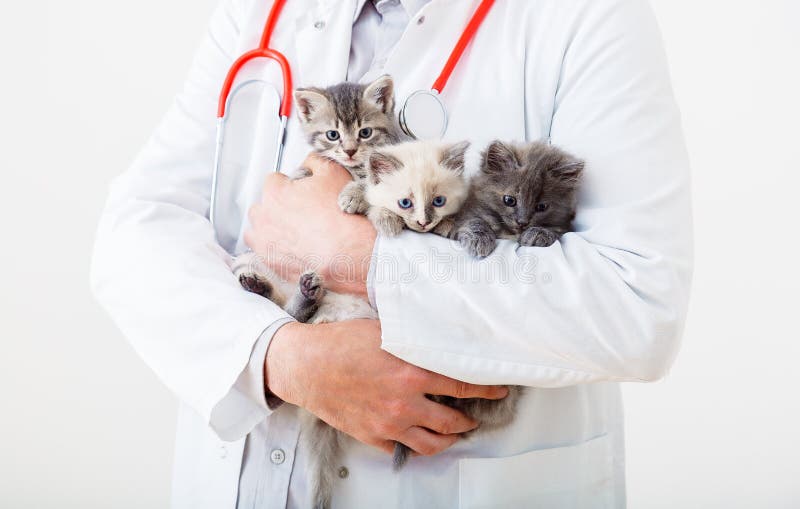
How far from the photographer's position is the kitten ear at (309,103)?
5.57 feet

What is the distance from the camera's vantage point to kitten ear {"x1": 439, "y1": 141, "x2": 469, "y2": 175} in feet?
5.05

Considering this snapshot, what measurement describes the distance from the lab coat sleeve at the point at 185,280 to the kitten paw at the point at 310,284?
0.08 meters

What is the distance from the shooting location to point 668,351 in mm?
1286

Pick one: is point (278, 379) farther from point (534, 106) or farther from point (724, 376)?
point (724, 376)

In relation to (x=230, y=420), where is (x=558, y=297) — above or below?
above

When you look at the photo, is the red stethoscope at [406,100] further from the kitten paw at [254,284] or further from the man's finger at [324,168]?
the kitten paw at [254,284]

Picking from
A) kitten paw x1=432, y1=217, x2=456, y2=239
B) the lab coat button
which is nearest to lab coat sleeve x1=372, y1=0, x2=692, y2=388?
kitten paw x1=432, y1=217, x2=456, y2=239

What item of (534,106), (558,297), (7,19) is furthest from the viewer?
(7,19)

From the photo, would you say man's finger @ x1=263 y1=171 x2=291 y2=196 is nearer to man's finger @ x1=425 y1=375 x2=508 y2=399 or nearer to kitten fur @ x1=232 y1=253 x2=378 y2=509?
kitten fur @ x1=232 y1=253 x2=378 y2=509

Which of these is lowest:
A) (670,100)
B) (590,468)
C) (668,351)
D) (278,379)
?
(590,468)

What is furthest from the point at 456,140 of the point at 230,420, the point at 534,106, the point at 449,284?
the point at 230,420

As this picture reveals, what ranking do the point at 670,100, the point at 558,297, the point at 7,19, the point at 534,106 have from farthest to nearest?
1. the point at 7,19
2. the point at 534,106
3. the point at 670,100
4. the point at 558,297

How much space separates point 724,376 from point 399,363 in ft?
6.38

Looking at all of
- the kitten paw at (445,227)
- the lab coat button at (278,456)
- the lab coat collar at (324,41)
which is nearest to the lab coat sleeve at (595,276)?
the kitten paw at (445,227)
